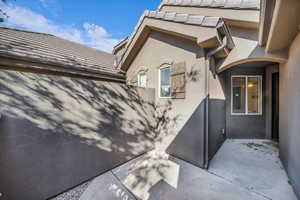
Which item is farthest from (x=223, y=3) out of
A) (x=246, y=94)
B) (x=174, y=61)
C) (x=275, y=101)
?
(x=275, y=101)

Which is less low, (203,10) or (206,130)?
(203,10)

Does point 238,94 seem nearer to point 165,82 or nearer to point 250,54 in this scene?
point 250,54

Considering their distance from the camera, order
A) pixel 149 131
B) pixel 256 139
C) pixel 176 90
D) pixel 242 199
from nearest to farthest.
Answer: pixel 242 199 < pixel 176 90 < pixel 149 131 < pixel 256 139

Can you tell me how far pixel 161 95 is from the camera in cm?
510

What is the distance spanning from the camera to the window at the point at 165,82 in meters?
4.85

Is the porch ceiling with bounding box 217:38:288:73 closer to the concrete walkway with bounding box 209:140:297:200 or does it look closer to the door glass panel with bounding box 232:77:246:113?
the door glass panel with bounding box 232:77:246:113

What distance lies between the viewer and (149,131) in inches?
197

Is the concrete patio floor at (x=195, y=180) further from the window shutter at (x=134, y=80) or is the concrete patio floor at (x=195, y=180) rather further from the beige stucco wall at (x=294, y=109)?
the window shutter at (x=134, y=80)

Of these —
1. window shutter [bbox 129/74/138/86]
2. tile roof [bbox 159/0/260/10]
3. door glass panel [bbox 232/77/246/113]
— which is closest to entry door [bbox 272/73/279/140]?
door glass panel [bbox 232/77/246/113]

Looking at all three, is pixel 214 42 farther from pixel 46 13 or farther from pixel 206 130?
pixel 46 13

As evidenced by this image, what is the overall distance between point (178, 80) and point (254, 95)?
4623 millimetres

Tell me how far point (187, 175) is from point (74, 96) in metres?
3.51

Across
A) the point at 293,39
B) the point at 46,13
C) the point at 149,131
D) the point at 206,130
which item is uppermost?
the point at 46,13

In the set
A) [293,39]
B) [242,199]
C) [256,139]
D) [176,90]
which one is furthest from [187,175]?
[256,139]
